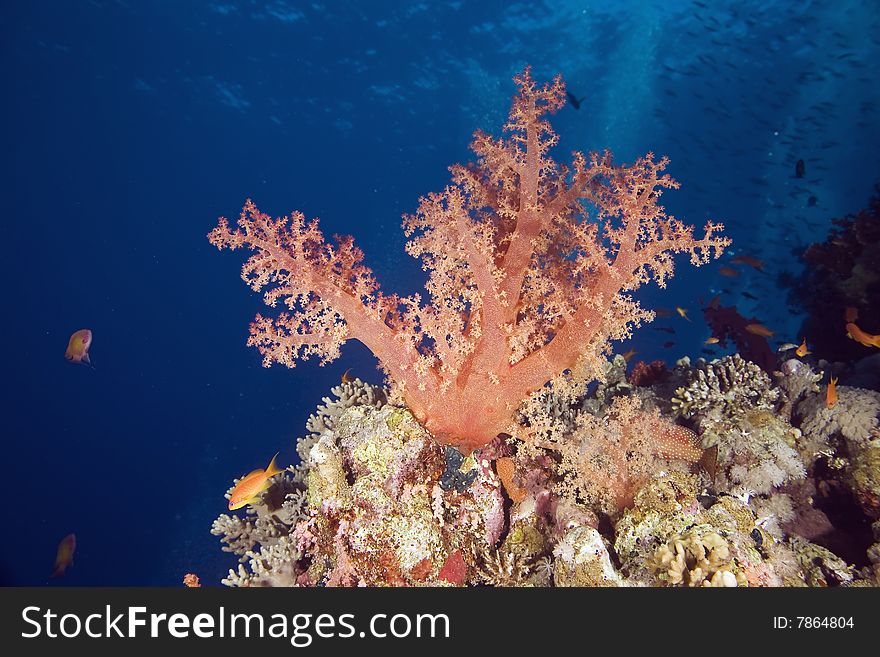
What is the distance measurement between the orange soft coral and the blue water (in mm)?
22561

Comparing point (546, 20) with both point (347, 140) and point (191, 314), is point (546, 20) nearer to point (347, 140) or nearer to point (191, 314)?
point (347, 140)

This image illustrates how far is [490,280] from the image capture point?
13.4 feet

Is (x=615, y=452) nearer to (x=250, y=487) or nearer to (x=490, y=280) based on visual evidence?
(x=490, y=280)

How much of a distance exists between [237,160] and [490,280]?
59699 millimetres

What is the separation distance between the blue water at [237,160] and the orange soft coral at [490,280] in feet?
74.0

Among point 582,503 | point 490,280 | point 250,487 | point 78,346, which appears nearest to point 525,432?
point 582,503

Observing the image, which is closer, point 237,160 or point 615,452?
point 615,452

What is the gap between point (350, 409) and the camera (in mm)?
4859

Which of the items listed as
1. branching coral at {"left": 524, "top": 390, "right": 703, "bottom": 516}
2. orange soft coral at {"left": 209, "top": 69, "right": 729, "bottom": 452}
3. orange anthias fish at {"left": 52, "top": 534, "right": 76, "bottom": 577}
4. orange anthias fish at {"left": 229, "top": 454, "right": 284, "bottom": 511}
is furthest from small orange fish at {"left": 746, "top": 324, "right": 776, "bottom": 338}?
orange anthias fish at {"left": 52, "top": 534, "right": 76, "bottom": 577}

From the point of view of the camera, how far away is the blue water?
3362 centimetres

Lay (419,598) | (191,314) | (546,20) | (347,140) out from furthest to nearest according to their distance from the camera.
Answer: (191,314)
(347,140)
(546,20)
(419,598)

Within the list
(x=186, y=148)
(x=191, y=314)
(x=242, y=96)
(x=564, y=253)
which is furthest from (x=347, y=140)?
(x=564, y=253)

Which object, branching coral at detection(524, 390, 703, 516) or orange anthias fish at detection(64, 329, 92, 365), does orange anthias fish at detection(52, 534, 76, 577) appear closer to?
orange anthias fish at detection(64, 329, 92, 365)

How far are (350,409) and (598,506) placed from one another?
2676mm
